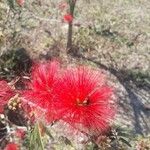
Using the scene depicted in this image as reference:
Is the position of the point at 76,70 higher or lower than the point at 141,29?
higher

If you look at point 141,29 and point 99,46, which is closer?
point 99,46

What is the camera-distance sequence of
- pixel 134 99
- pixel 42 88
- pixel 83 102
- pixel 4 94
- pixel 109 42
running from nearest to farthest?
pixel 83 102 < pixel 42 88 < pixel 4 94 < pixel 134 99 < pixel 109 42

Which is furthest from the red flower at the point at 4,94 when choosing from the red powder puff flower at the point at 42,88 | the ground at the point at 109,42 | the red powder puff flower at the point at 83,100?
the ground at the point at 109,42

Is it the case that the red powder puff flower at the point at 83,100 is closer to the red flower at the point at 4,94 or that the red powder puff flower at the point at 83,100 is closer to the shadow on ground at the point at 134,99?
the red flower at the point at 4,94

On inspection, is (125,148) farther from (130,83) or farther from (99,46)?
(99,46)

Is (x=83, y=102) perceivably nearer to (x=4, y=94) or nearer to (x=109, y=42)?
(x=4, y=94)

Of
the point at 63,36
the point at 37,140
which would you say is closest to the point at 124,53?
the point at 63,36

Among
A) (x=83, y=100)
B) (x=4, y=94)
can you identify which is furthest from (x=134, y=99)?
(x=83, y=100)

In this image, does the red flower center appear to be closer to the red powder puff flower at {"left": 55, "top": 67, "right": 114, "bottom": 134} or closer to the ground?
the red powder puff flower at {"left": 55, "top": 67, "right": 114, "bottom": 134}
